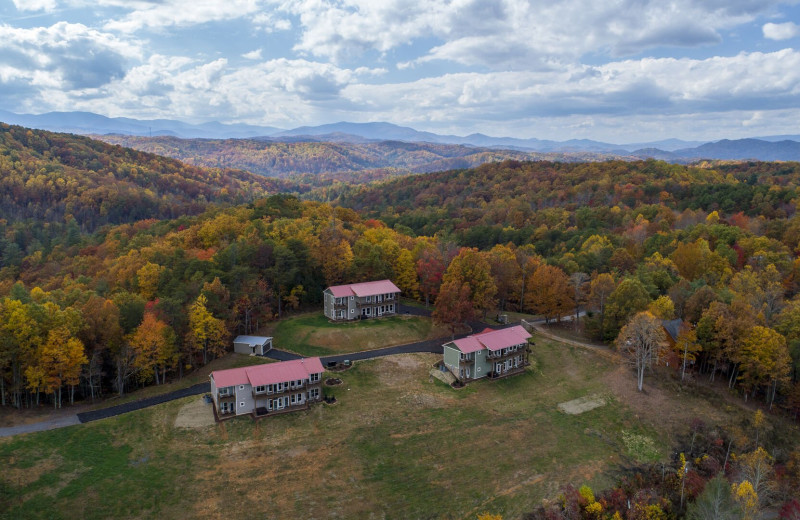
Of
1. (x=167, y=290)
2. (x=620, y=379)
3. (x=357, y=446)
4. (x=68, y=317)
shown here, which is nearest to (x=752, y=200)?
(x=620, y=379)

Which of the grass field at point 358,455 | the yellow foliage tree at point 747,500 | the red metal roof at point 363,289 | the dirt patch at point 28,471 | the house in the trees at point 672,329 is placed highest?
the red metal roof at point 363,289

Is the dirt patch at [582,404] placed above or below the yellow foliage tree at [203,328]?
below

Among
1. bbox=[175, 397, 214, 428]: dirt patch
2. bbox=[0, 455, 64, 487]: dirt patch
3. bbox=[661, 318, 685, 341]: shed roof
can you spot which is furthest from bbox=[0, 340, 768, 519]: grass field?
bbox=[661, 318, 685, 341]: shed roof

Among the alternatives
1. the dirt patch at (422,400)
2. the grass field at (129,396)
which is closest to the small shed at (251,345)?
the grass field at (129,396)

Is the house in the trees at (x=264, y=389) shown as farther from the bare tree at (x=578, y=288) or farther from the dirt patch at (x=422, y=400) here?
the bare tree at (x=578, y=288)

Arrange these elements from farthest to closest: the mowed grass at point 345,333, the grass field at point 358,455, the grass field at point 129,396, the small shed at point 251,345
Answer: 1. the mowed grass at point 345,333
2. the small shed at point 251,345
3. the grass field at point 129,396
4. the grass field at point 358,455

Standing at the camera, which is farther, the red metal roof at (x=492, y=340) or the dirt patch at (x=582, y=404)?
the red metal roof at (x=492, y=340)

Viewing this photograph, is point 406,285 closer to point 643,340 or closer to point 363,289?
point 363,289

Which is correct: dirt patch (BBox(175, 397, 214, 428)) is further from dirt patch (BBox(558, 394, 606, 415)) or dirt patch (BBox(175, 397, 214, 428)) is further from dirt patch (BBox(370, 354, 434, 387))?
dirt patch (BBox(558, 394, 606, 415))
